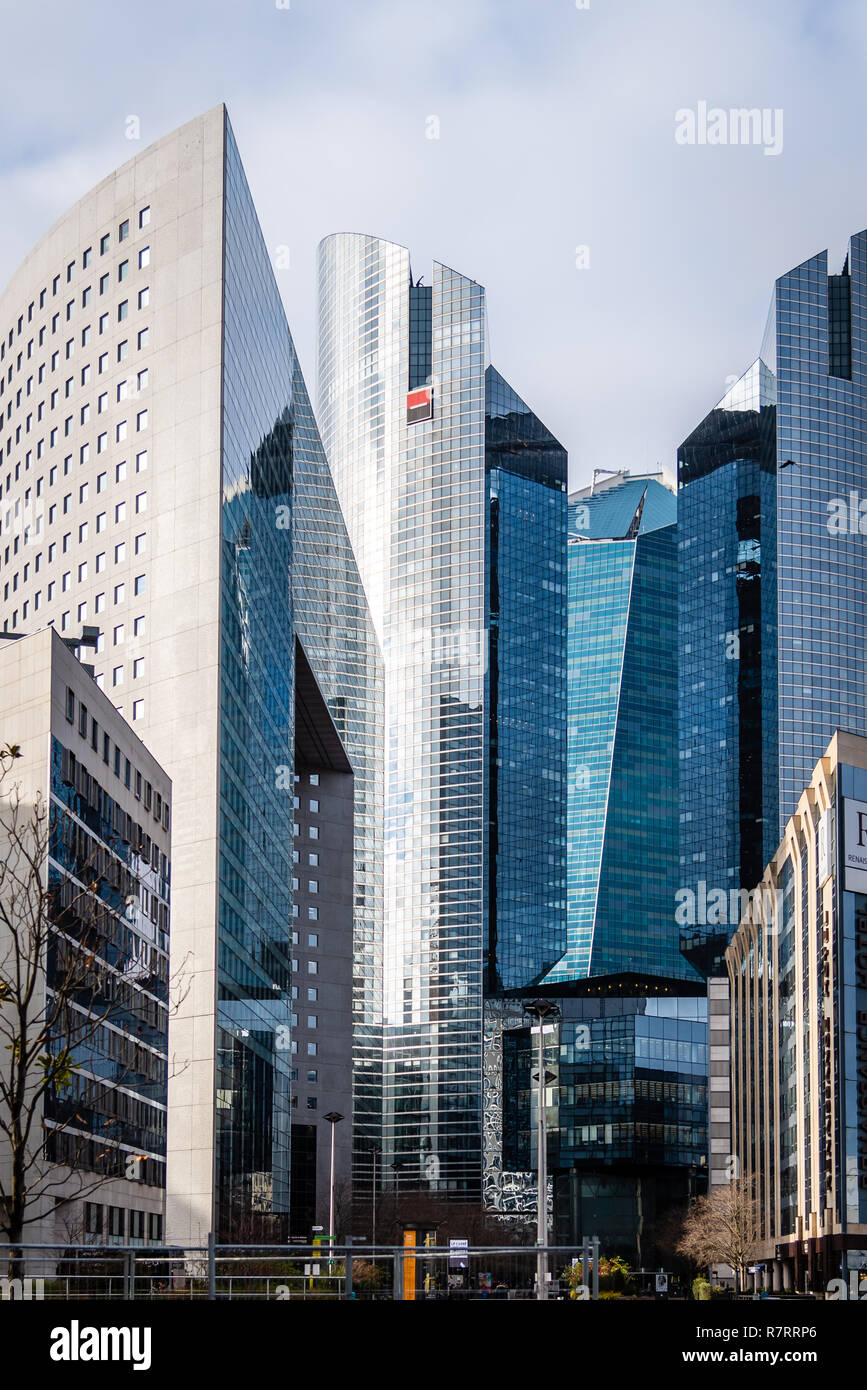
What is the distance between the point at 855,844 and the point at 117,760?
4436 cm

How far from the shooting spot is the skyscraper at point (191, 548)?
4515 inches

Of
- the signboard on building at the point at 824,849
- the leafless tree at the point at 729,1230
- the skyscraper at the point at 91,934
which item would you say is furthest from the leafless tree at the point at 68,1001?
the leafless tree at the point at 729,1230

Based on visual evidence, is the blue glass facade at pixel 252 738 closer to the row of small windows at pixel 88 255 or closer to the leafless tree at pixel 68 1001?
the row of small windows at pixel 88 255

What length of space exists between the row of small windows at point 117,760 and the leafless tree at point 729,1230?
53.9m

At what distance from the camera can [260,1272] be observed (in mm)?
28812

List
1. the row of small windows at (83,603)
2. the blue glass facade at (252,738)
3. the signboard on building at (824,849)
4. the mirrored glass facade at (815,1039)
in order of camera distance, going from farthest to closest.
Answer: the row of small windows at (83,603)
the blue glass facade at (252,738)
the signboard on building at (824,849)
the mirrored glass facade at (815,1039)

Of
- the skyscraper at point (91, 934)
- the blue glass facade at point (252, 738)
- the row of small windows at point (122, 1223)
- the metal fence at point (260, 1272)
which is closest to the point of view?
the metal fence at point (260, 1272)

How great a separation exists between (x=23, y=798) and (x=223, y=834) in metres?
36.2

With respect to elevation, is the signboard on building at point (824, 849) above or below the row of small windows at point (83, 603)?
below

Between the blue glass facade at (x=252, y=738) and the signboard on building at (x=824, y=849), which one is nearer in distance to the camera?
the signboard on building at (x=824, y=849)

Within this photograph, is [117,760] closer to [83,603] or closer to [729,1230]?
[83,603]

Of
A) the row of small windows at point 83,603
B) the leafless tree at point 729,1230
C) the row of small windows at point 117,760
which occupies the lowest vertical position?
the leafless tree at point 729,1230

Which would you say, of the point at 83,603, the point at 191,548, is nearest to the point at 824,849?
the point at 191,548
